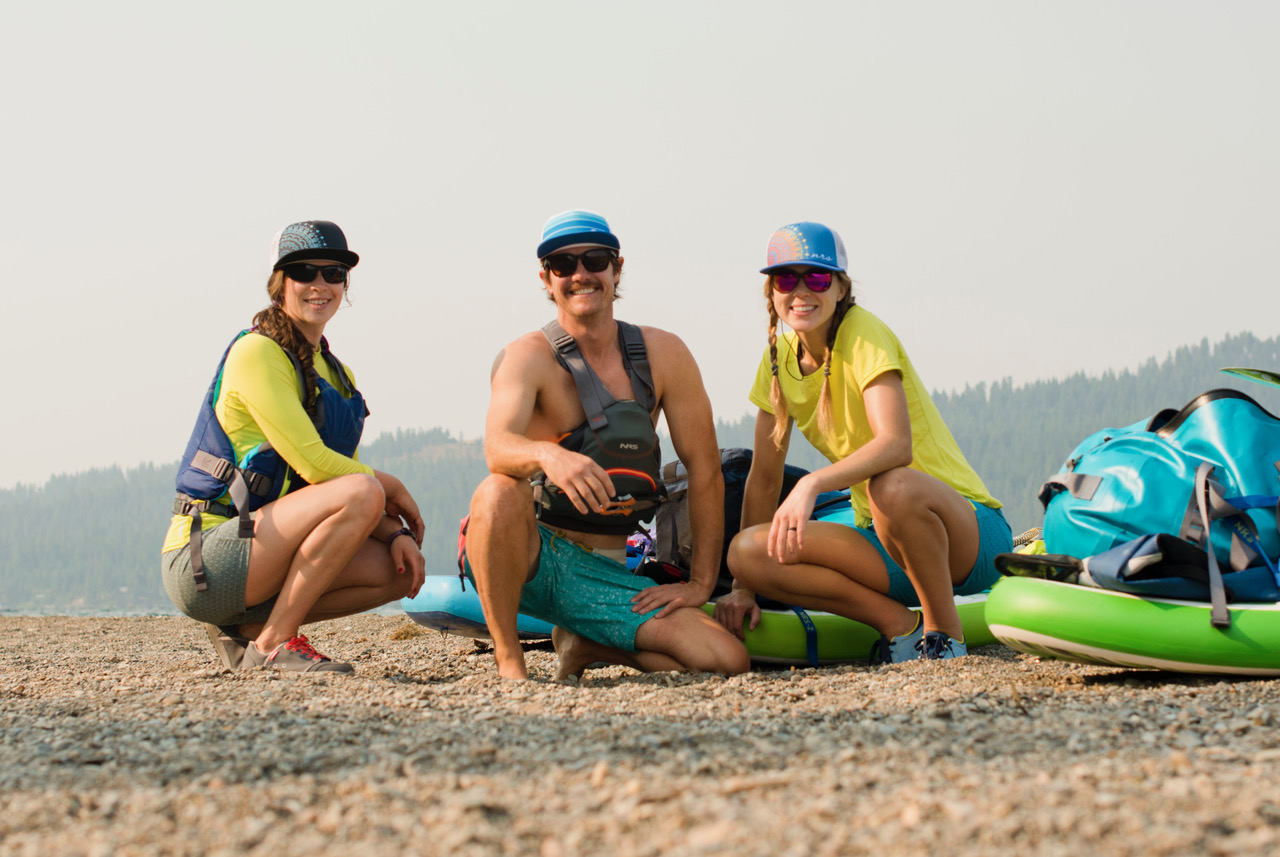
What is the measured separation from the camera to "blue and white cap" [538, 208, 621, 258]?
13.5 ft

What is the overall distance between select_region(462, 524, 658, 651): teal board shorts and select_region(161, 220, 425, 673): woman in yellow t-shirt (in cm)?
68

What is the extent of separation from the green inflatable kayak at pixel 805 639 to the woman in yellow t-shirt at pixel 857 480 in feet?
0.31

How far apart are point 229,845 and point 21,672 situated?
166 inches

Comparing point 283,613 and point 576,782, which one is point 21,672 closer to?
point 283,613

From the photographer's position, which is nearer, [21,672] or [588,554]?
[588,554]

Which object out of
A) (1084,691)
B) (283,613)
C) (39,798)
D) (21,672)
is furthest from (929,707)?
(21,672)

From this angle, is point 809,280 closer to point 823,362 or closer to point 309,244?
point 823,362

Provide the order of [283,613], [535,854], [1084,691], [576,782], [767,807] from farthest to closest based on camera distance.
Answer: [283,613] < [1084,691] < [576,782] < [767,807] < [535,854]

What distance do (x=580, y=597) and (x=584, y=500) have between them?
542 millimetres

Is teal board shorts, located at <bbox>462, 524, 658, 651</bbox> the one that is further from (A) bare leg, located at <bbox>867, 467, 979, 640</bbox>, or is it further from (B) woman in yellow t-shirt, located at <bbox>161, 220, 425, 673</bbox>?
(A) bare leg, located at <bbox>867, 467, 979, 640</bbox>

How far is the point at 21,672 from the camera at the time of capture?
5.23m

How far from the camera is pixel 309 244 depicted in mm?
4441

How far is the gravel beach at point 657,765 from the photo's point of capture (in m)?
1.81

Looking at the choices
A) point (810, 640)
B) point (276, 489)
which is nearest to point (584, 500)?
point (810, 640)
